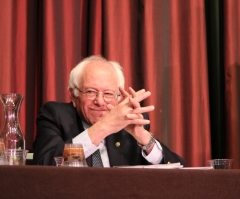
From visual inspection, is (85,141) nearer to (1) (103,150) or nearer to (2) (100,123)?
(2) (100,123)

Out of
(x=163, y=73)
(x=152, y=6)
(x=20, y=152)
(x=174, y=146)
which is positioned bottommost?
(x=174, y=146)

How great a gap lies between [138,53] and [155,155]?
0.90 metres

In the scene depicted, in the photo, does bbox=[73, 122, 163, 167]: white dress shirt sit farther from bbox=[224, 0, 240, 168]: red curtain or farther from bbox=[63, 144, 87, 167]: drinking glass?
bbox=[224, 0, 240, 168]: red curtain

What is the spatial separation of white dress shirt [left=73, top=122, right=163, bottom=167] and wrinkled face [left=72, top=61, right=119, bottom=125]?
91 millimetres

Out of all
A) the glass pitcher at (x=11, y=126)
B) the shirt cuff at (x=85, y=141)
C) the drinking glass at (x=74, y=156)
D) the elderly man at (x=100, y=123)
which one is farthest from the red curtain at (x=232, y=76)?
the drinking glass at (x=74, y=156)

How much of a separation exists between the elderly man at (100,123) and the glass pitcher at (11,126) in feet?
1.03

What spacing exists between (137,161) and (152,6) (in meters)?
1.10

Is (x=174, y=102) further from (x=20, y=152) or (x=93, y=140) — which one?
(x=20, y=152)

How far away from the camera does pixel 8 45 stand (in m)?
2.50

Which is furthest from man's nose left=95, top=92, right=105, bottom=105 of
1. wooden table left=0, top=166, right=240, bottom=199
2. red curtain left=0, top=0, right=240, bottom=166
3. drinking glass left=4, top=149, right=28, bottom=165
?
wooden table left=0, top=166, right=240, bottom=199

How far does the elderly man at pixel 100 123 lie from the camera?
6.39 ft

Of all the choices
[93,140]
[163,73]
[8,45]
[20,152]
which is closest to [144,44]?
[163,73]

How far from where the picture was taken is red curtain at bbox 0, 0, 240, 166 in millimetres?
2615

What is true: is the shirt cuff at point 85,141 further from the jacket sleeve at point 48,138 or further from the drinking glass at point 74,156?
the drinking glass at point 74,156
